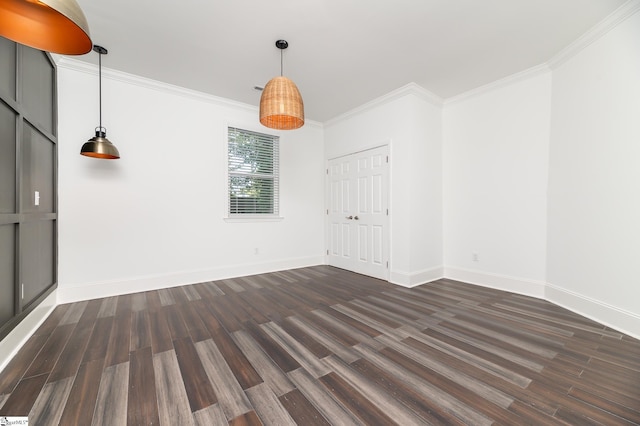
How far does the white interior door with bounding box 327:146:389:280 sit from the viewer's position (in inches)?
169

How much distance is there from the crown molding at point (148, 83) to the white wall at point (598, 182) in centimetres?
446

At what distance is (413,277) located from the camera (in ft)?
12.7

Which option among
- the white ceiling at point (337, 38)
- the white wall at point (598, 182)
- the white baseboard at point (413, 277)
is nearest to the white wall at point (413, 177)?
the white baseboard at point (413, 277)

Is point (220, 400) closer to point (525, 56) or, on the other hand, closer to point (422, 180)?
point (422, 180)

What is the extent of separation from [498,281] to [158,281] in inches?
194

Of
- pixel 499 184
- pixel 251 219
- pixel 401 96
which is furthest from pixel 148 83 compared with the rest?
pixel 499 184

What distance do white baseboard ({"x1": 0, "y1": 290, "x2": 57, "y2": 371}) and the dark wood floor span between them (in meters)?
0.07

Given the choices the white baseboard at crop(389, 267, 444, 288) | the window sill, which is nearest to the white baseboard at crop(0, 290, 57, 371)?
the window sill

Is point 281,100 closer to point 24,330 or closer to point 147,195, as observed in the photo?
point 147,195

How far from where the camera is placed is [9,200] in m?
2.00

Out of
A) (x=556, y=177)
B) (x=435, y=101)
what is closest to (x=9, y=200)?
(x=435, y=101)

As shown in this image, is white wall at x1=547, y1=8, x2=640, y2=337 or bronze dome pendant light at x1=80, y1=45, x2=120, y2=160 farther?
bronze dome pendant light at x1=80, y1=45, x2=120, y2=160

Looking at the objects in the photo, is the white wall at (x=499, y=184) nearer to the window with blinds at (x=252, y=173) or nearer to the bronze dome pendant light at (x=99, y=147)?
the window with blinds at (x=252, y=173)

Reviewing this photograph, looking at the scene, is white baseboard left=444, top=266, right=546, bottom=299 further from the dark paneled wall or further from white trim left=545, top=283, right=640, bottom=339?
the dark paneled wall
